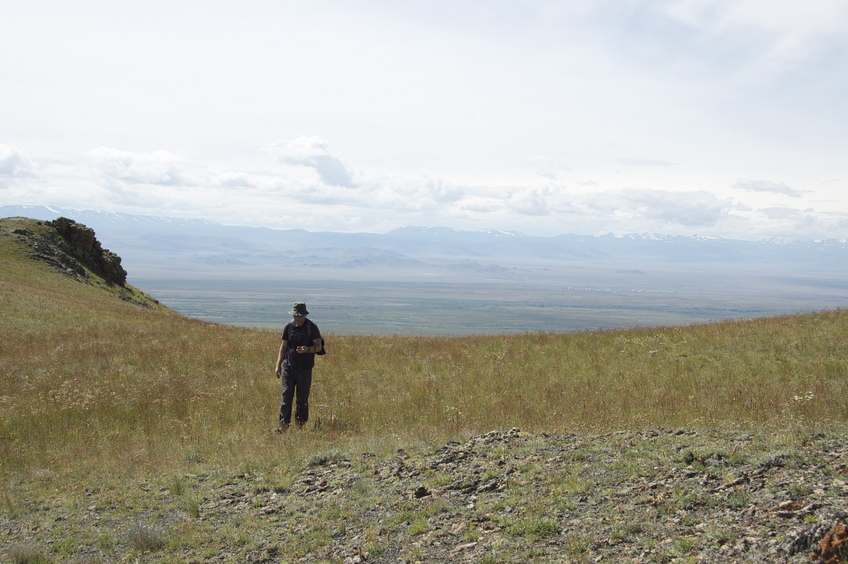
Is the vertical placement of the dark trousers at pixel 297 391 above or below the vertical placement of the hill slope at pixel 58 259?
below

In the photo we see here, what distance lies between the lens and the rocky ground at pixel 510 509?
18.0ft

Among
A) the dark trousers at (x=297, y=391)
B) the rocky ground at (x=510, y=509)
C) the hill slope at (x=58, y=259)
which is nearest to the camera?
the rocky ground at (x=510, y=509)

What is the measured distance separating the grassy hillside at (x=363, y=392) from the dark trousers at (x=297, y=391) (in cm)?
38

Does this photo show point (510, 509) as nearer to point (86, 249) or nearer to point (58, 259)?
point (58, 259)

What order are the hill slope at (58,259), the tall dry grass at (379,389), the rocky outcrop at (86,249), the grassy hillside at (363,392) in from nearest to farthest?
the grassy hillside at (363,392) → the tall dry grass at (379,389) → the hill slope at (58,259) → the rocky outcrop at (86,249)

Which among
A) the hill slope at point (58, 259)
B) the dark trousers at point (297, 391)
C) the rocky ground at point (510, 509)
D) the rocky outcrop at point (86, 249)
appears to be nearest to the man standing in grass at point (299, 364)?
the dark trousers at point (297, 391)

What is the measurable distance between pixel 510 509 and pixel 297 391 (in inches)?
247

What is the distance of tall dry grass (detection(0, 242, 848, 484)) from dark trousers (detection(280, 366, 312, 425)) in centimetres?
37

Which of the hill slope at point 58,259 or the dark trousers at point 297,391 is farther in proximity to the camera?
the hill slope at point 58,259

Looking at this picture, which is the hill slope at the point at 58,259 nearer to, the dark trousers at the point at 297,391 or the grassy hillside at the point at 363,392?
the grassy hillside at the point at 363,392

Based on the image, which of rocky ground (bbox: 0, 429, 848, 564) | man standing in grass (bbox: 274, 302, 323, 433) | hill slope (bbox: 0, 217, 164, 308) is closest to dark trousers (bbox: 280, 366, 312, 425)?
man standing in grass (bbox: 274, 302, 323, 433)

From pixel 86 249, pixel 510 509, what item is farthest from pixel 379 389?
pixel 86 249

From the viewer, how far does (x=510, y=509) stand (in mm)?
6664

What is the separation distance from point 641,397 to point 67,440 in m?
11.8
